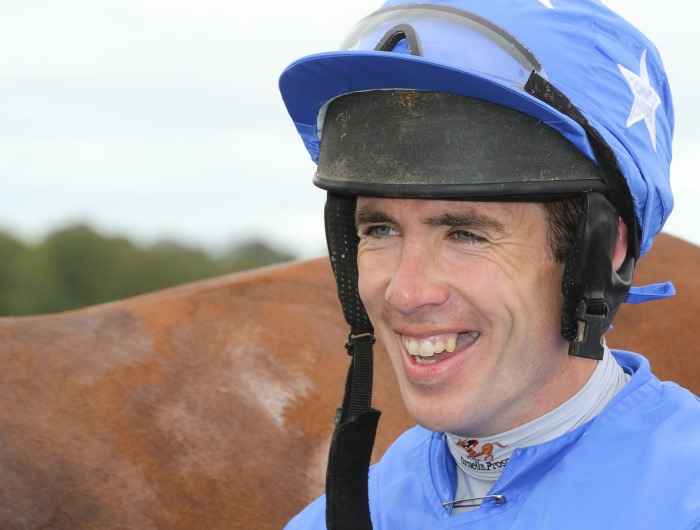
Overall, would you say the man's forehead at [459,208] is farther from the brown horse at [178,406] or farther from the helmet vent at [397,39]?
the brown horse at [178,406]

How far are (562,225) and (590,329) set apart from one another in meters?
0.18

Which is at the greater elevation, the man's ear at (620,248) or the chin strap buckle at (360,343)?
the man's ear at (620,248)

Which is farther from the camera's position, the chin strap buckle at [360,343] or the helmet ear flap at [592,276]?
the chin strap buckle at [360,343]

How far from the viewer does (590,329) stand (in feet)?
5.29

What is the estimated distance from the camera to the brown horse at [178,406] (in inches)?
130

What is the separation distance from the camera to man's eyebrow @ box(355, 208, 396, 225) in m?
1.74

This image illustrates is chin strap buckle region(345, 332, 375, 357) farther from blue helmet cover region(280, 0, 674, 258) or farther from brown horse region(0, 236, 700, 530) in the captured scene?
brown horse region(0, 236, 700, 530)

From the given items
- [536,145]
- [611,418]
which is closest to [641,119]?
[536,145]

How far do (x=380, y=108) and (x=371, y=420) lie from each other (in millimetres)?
579

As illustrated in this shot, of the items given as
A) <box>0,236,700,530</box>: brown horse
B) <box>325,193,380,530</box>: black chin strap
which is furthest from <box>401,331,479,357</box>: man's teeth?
<box>0,236,700,530</box>: brown horse

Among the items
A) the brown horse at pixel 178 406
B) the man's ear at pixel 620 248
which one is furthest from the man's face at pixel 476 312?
the brown horse at pixel 178 406

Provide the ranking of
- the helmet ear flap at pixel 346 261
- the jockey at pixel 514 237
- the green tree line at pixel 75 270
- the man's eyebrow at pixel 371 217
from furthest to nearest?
the green tree line at pixel 75 270 < the helmet ear flap at pixel 346 261 < the man's eyebrow at pixel 371 217 < the jockey at pixel 514 237

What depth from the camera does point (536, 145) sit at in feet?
5.28

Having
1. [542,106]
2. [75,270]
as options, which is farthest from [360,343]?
[75,270]
